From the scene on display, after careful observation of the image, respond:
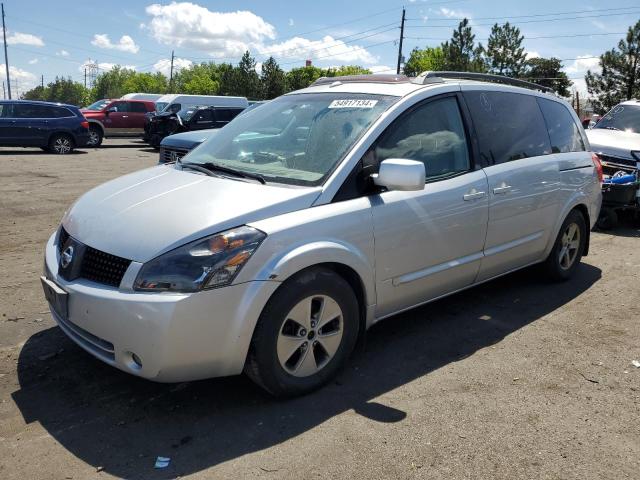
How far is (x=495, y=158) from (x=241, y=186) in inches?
83.9

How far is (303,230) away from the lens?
3170 mm

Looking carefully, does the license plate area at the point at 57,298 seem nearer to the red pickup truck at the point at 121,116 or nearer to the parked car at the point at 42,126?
the parked car at the point at 42,126

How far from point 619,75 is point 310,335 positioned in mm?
42870

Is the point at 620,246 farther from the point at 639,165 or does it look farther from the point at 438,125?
the point at 438,125

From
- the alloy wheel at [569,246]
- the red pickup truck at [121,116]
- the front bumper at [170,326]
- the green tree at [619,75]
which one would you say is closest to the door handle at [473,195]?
the alloy wheel at [569,246]

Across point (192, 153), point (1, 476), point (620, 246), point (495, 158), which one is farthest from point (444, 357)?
point (620, 246)

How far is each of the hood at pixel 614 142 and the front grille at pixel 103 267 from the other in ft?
24.8

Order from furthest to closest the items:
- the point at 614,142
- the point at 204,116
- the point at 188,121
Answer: the point at 204,116
the point at 188,121
the point at 614,142

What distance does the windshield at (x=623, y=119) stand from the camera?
9655 mm

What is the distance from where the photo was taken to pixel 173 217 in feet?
10.2

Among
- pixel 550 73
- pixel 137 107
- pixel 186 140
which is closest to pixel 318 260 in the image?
pixel 186 140

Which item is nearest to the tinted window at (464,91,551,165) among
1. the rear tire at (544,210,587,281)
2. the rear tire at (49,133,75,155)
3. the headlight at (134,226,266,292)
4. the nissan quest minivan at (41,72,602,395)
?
the nissan quest minivan at (41,72,602,395)

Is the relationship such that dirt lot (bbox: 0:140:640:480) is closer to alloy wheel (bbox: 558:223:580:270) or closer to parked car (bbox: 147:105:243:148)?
alloy wheel (bbox: 558:223:580:270)

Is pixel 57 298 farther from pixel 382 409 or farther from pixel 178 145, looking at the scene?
pixel 178 145
